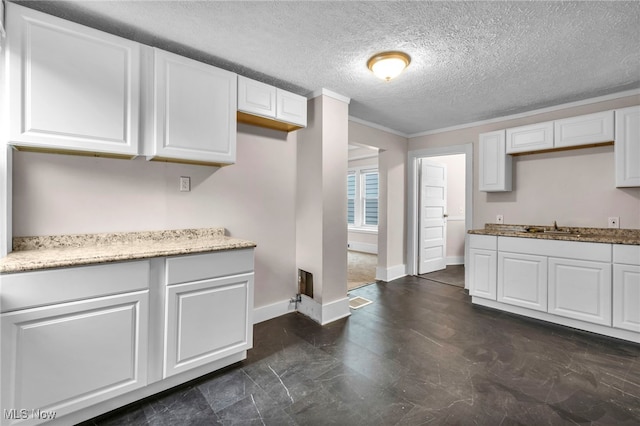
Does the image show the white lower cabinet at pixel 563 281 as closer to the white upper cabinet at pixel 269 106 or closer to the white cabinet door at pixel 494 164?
the white cabinet door at pixel 494 164

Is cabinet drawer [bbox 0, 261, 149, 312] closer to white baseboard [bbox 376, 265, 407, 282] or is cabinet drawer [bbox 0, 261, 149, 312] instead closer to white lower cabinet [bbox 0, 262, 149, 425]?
white lower cabinet [bbox 0, 262, 149, 425]

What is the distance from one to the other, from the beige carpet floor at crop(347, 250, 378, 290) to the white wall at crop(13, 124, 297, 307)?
1475mm

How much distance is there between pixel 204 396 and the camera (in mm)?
1811

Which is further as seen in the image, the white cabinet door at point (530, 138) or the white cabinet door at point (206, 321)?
the white cabinet door at point (530, 138)

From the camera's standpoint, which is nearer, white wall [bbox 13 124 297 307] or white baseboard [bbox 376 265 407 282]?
white wall [bbox 13 124 297 307]

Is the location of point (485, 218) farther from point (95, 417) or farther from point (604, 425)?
point (95, 417)

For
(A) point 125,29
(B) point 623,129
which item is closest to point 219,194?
(A) point 125,29

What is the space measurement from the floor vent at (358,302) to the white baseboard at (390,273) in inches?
34.8

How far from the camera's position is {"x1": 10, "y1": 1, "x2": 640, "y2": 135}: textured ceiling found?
1.71m

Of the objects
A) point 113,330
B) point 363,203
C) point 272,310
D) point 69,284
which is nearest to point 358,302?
point 272,310

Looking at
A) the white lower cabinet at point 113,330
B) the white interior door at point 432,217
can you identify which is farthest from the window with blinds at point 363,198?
the white lower cabinet at point 113,330

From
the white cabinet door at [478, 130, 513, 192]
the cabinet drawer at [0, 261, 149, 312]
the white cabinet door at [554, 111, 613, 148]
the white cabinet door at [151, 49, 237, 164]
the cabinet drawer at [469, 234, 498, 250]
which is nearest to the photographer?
the cabinet drawer at [0, 261, 149, 312]

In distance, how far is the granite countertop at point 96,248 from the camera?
1447 millimetres

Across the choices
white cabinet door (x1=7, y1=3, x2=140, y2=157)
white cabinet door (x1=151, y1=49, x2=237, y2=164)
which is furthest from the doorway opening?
white cabinet door (x1=7, y1=3, x2=140, y2=157)
